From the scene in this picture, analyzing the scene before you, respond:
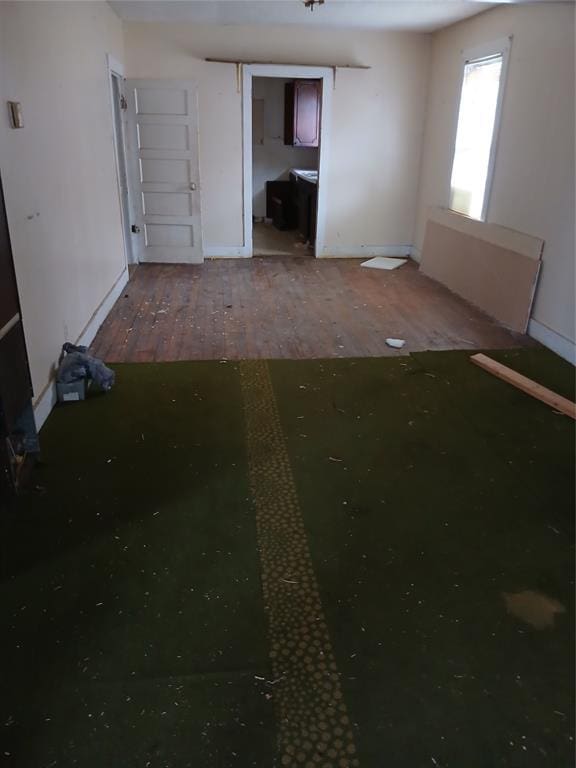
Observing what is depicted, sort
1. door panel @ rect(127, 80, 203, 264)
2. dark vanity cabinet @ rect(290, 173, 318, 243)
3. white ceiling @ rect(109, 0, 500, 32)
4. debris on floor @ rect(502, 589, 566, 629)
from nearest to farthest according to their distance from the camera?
debris on floor @ rect(502, 589, 566, 629), white ceiling @ rect(109, 0, 500, 32), door panel @ rect(127, 80, 203, 264), dark vanity cabinet @ rect(290, 173, 318, 243)

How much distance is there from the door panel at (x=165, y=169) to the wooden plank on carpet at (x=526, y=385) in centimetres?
400

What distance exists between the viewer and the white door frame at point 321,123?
6328 mm

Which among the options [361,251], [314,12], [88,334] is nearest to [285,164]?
[361,251]

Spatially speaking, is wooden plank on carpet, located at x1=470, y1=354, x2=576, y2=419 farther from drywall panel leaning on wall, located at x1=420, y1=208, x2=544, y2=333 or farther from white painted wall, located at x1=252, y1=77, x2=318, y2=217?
white painted wall, located at x1=252, y1=77, x2=318, y2=217

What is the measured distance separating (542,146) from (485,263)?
1129 millimetres

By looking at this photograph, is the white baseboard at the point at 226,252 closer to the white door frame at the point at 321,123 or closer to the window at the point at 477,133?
the white door frame at the point at 321,123

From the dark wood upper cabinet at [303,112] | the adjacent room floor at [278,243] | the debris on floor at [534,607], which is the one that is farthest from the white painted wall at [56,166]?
the dark wood upper cabinet at [303,112]

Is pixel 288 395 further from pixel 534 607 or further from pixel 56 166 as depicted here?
pixel 56 166

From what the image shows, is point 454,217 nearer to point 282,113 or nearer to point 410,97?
point 410,97

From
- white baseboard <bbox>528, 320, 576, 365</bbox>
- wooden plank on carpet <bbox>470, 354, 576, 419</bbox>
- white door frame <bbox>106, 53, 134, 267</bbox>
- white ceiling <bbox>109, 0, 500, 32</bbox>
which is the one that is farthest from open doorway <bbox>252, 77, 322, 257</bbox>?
wooden plank on carpet <bbox>470, 354, 576, 419</bbox>

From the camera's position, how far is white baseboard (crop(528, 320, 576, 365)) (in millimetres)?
4089

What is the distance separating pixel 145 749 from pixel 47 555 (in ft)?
3.01

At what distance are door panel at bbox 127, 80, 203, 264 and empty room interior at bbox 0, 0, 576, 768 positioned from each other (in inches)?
1.3

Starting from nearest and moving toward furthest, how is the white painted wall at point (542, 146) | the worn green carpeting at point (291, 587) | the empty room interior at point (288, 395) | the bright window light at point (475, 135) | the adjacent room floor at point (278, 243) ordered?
the worn green carpeting at point (291, 587) < the empty room interior at point (288, 395) < the white painted wall at point (542, 146) < the bright window light at point (475, 135) < the adjacent room floor at point (278, 243)
